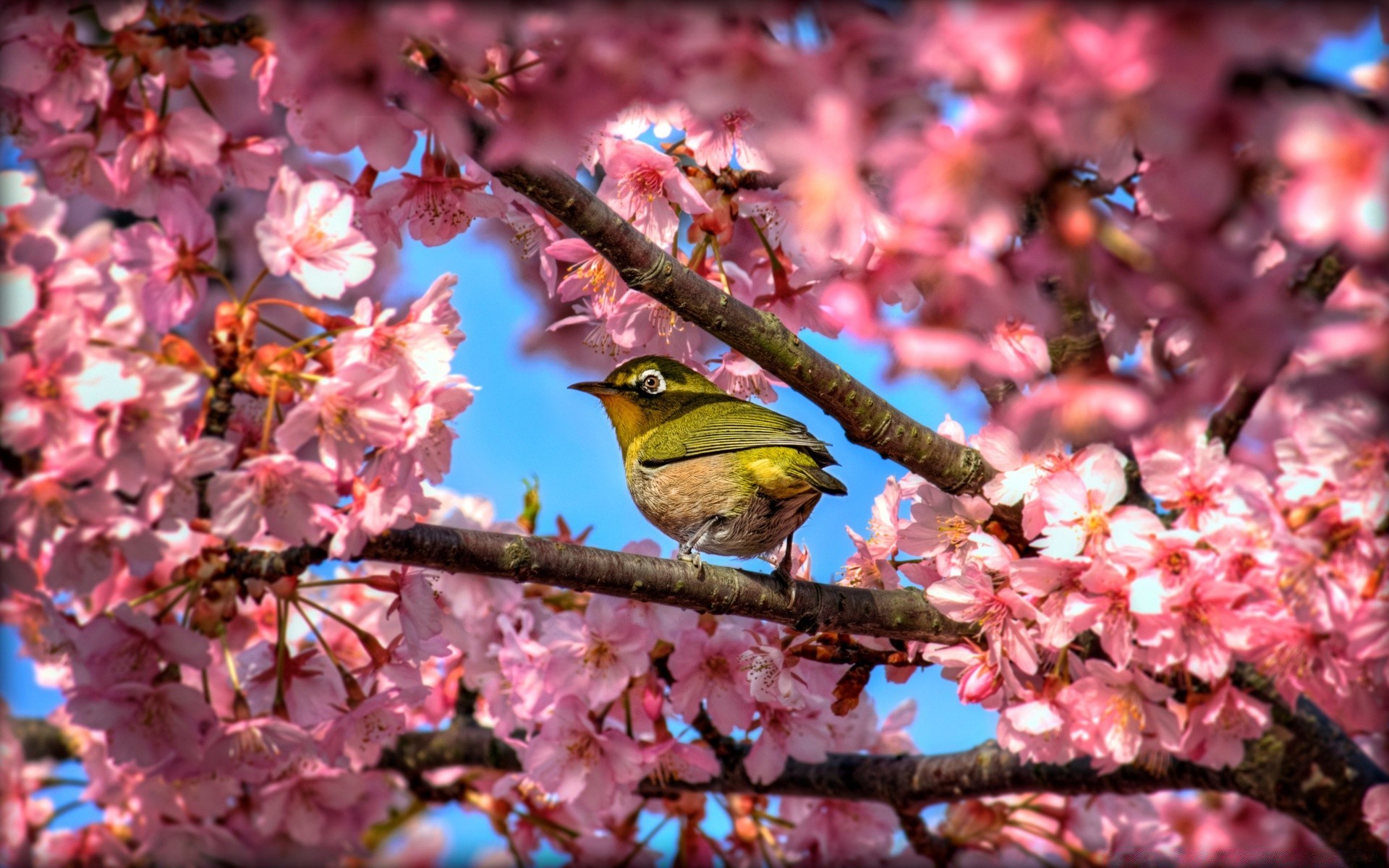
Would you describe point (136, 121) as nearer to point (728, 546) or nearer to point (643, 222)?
point (643, 222)

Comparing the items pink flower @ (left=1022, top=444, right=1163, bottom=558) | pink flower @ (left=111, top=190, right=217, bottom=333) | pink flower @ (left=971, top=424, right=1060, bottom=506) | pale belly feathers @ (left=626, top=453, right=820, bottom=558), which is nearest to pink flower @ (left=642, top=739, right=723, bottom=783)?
pale belly feathers @ (left=626, top=453, right=820, bottom=558)

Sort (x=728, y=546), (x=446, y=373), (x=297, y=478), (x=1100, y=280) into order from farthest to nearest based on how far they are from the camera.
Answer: (x=728, y=546), (x=446, y=373), (x=297, y=478), (x=1100, y=280)

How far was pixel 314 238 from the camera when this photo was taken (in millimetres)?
3072

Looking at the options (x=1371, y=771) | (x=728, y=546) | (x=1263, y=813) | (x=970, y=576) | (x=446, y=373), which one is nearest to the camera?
(x=446, y=373)

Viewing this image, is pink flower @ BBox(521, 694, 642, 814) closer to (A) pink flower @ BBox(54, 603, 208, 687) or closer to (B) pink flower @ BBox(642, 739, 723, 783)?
(B) pink flower @ BBox(642, 739, 723, 783)

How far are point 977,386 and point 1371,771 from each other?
5.95 feet

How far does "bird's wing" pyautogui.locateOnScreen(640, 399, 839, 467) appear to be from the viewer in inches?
174

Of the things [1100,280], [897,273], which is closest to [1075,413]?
[1100,280]

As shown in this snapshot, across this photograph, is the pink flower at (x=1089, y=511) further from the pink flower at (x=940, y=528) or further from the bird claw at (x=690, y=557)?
the bird claw at (x=690, y=557)

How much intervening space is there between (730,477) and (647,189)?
1.38 m

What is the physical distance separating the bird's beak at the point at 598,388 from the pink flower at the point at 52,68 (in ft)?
8.23

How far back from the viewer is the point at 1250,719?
3285mm

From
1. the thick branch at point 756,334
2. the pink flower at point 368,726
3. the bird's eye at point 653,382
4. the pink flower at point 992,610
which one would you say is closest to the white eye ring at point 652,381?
the bird's eye at point 653,382

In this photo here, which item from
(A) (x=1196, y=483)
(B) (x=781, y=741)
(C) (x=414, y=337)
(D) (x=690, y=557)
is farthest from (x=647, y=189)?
(B) (x=781, y=741)
